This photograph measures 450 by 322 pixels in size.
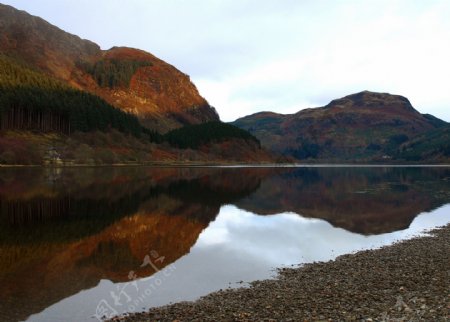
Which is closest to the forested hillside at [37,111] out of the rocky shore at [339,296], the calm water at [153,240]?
the calm water at [153,240]

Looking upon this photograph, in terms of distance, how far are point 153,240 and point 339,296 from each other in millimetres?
18674

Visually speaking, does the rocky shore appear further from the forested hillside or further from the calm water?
the forested hillside

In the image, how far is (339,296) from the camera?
18031 millimetres

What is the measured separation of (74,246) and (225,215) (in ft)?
77.1

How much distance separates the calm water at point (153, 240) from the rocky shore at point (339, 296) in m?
2.03

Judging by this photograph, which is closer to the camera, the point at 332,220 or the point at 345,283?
the point at 345,283

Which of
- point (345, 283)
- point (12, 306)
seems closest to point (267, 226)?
point (345, 283)

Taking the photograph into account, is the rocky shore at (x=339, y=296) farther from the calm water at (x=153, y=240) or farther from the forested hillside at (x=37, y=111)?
the forested hillside at (x=37, y=111)

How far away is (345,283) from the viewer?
2056 centimetres

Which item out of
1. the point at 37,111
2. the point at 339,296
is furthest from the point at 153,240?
the point at 37,111

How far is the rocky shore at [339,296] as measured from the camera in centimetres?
1545

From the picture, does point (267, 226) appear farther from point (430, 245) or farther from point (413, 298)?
point (413, 298)

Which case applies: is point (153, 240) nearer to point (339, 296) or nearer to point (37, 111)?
point (339, 296)

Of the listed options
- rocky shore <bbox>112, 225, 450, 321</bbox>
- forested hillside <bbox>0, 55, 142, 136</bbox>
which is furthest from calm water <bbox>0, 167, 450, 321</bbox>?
forested hillside <bbox>0, 55, 142, 136</bbox>
